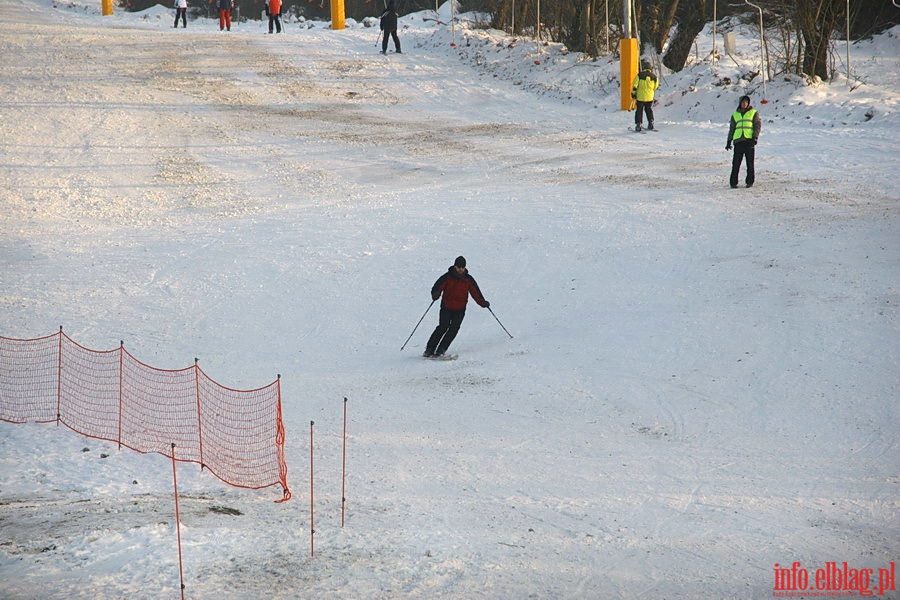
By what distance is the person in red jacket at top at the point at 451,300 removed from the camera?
39.7 ft

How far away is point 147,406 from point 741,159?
11427mm

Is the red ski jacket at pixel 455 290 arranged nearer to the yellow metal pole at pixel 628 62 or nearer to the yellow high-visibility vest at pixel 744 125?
the yellow high-visibility vest at pixel 744 125

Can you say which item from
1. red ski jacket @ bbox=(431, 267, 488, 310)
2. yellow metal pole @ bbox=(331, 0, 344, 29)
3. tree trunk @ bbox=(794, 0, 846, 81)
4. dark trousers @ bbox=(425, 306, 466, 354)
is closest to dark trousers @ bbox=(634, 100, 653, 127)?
tree trunk @ bbox=(794, 0, 846, 81)

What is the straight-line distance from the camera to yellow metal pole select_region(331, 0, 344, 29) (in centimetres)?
Result: 3756

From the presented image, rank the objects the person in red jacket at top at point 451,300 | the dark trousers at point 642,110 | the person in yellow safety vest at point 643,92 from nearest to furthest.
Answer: the person in red jacket at top at point 451,300 → the person in yellow safety vest at point 643,92 → the dark trousers at point 642,110

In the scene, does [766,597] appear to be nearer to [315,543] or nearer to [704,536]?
[704,536]

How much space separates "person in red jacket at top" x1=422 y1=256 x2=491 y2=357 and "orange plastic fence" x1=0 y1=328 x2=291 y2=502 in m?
2.33

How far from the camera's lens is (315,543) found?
7363 mm

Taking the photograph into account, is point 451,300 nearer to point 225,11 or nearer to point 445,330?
point 445,330

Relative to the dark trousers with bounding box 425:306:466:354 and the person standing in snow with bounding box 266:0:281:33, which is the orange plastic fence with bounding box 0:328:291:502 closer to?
the dark trousers with bounding box 425:306:466:354

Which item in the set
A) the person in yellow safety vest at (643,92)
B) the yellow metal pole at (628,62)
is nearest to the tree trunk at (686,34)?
the yellow metal pole at (628,62)

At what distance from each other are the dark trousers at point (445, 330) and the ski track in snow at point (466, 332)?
37 centimetres

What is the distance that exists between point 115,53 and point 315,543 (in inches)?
1077

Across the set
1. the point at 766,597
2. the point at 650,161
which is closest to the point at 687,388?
the point at 766,597
